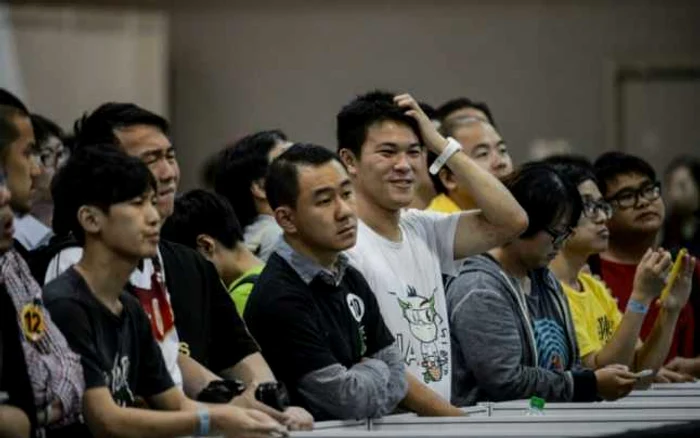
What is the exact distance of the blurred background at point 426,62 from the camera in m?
12.6

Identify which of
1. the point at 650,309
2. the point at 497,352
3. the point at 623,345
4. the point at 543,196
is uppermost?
the point at 543,196

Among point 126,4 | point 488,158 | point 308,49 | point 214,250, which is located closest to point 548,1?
point 308,49

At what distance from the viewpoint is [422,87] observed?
41.1 feet

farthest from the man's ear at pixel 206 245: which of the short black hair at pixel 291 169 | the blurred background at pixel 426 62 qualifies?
the blurred background at pixel 426 62

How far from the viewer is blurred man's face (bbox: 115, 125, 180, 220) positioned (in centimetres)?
519

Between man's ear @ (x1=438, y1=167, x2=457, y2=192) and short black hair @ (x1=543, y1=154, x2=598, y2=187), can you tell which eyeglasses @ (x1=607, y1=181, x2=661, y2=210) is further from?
man's ear @ (x1=438, y1=167, x2=457, y2=192)

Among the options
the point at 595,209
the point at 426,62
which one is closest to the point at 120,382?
the point at 595,209

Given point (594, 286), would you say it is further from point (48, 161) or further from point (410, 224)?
point (48, 161)

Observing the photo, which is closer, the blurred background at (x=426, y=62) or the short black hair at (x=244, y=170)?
the short black hair at (x=244, y=170)

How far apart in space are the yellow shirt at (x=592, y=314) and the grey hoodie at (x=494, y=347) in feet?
1.85

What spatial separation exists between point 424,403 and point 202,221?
1.11 m

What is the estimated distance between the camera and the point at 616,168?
24.7ft

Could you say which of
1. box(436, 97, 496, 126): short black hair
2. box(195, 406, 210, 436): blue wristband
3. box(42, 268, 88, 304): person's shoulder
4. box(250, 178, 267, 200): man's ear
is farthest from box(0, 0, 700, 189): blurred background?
box(195, 406, 210, 436): blue wristband

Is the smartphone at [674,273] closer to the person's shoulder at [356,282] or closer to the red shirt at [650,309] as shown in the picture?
the red shirt at [650,309]
